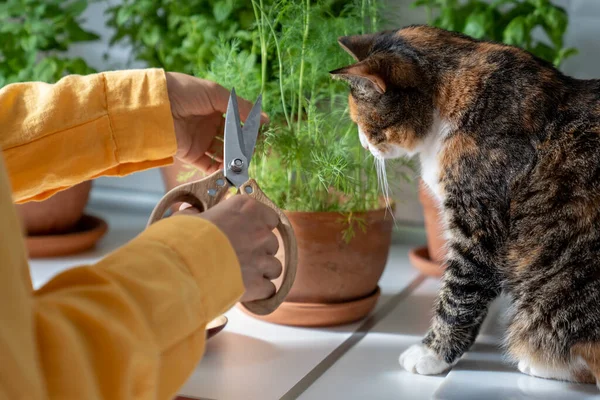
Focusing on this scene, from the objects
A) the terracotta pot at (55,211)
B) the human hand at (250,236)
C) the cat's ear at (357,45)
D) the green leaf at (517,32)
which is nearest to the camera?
the human hand at (250,236)

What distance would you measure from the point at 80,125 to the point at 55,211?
0.54 m

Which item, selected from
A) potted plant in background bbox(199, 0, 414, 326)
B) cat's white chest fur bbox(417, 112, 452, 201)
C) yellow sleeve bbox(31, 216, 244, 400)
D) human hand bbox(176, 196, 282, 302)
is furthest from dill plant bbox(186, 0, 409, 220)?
yellow sleeve bbox(31, 216, 244, 400)

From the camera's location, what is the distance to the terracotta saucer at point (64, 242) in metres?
1.39

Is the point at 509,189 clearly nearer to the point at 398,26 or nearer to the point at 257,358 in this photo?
the point at 257,358

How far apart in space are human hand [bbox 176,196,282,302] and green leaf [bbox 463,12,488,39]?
2.35 feet

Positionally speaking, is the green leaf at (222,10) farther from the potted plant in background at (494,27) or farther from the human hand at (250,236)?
the human hand at (250,236)

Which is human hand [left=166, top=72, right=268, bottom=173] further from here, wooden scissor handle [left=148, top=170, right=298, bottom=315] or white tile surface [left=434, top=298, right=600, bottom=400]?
white tile surface [left=434, top=298, right=600, bottom=400]

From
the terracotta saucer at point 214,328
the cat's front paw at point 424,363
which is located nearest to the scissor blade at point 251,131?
the terracotta saucer at point 214,328

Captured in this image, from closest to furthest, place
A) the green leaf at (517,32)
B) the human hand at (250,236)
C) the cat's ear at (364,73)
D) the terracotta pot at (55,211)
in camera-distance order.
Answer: the human hand at (250,236) < the cat's ear at (364,73) < the green leaf at (517,32) < the terracotta pot at (55,211)

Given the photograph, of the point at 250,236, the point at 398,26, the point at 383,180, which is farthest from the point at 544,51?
the point at 250,236

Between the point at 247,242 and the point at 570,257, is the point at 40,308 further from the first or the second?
the point at 570,257

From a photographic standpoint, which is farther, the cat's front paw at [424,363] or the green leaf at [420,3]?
the green leaf at [420,3]

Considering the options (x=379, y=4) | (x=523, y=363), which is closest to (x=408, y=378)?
(x=523, y=363)

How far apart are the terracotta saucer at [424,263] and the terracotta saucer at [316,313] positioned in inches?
9.7
